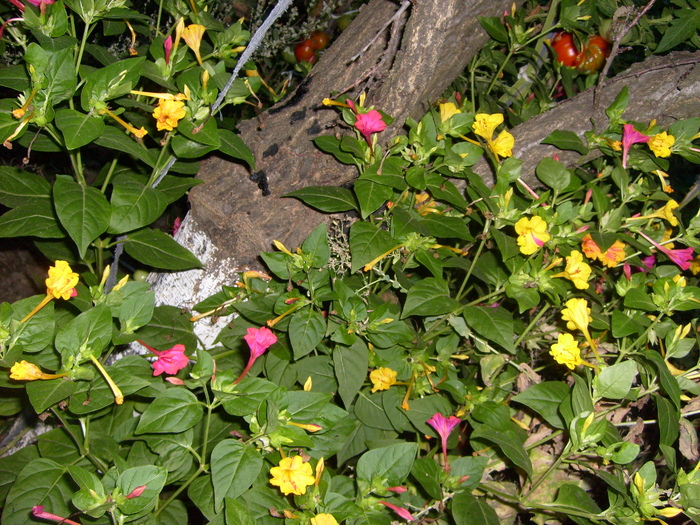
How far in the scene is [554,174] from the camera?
3.96ft

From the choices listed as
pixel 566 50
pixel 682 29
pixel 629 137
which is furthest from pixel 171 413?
pixel 566 50

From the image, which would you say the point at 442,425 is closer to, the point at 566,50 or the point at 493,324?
the point at 493,324

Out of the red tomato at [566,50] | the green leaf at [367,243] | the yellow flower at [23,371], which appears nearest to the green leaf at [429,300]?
Result: the green leaf at [367,243]

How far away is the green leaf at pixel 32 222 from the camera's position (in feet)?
3.42

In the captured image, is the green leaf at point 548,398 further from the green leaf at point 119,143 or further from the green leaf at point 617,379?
the green leaf at point 119,143

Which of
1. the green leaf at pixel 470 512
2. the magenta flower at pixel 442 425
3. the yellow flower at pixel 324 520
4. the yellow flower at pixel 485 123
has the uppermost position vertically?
the yellow flower at pixel 485 123

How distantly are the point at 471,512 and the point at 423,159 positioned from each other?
2.51 ft

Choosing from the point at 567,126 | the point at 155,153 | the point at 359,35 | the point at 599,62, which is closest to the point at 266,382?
the point at 155,153

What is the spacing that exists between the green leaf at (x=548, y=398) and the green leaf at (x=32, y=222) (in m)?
1.05

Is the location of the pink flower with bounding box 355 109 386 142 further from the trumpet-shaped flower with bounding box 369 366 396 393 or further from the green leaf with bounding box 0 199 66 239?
the green leaf with bounding box 0 199 66 239

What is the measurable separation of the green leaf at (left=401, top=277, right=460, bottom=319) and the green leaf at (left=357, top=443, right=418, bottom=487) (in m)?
0.27

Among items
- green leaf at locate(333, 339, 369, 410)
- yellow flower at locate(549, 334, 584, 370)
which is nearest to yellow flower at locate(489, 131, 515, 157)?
yellow flower at locate(549, 334, 584, 370)

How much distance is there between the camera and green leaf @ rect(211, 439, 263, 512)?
885mm

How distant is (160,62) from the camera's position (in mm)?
1113
